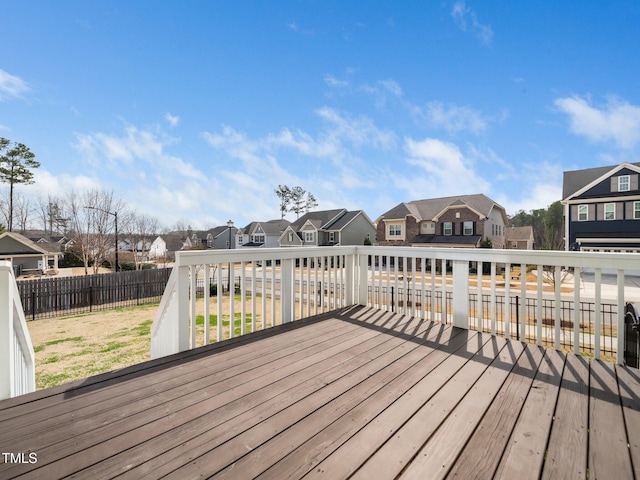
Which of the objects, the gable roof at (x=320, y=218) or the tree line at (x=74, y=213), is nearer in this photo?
the tree line at (x=74, y=213)

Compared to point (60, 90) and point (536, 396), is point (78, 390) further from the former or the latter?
point (60, 90)

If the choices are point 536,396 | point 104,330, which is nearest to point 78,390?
point 536,396

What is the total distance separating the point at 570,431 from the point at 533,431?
0.59ft

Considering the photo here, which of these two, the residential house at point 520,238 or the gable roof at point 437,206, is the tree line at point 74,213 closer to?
the gable roof at point 437,206

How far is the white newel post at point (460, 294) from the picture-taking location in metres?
2.94

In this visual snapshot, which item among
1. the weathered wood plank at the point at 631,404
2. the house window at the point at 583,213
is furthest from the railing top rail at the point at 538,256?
the house window at the point at 583,213

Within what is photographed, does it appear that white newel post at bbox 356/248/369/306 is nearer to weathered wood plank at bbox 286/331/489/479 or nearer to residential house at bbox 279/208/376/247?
weathered wood plank at bbox 286/331/489/479

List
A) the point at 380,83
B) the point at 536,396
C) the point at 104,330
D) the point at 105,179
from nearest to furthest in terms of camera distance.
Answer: the point at 536,396
the point at 104,330
the point at 380,83
the point at 105,179

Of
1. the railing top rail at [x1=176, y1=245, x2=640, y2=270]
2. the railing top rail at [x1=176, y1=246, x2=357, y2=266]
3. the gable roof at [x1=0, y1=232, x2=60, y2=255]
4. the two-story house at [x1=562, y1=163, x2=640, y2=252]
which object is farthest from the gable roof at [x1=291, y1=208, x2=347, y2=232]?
the railing top rail at [x1=176, y1=245, x2=640, y2=270]

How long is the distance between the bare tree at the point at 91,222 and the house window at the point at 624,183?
28.8 metres

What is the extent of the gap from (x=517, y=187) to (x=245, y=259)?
83.1ft

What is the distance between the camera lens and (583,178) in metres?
18.4

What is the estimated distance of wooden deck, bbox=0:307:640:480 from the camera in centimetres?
116

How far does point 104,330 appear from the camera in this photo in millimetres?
7980
